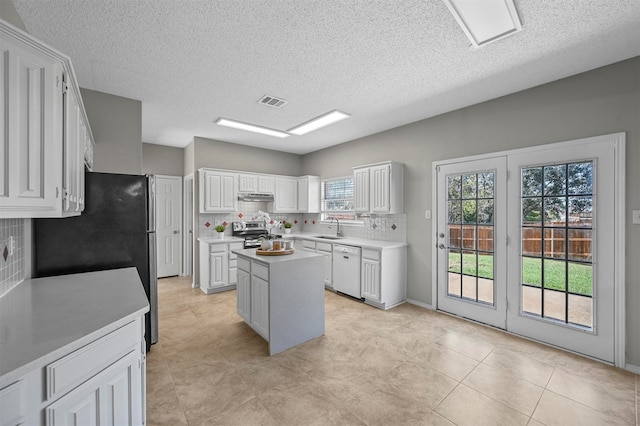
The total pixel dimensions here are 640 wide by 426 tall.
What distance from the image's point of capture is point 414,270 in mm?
4082

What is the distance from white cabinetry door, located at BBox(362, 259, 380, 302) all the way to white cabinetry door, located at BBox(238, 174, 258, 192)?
8.70 ft

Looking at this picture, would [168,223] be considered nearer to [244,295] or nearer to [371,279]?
[244,295]

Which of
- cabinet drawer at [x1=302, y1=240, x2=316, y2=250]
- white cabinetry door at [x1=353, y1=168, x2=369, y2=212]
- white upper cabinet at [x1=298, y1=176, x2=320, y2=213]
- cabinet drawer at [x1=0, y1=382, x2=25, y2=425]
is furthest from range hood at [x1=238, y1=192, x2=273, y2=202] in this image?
cabinet drawer at [x1=0, y1=382, x2=25, y2=425]

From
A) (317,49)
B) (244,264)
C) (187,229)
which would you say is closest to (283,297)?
(244,264)

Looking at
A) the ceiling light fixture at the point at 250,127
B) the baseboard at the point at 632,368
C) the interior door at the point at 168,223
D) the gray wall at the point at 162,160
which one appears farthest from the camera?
the interior door at the point at 168,223

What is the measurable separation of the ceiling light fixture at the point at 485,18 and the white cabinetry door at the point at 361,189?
2475mm

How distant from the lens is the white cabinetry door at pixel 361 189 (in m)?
4.47

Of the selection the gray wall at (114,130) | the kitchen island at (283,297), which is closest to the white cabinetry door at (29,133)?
the kitchen island at (283,297)

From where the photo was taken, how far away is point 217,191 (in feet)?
16.3

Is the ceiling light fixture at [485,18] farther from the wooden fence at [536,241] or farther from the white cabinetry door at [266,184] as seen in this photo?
the white cabinetry door at [266,184]

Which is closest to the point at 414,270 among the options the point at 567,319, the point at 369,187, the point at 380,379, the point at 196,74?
the point at 369,187

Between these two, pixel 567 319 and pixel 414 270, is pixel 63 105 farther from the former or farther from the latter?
pixel 567 319

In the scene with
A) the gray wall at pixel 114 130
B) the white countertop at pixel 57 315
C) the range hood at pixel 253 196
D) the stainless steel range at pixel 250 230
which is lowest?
the white countertop at pixel 57 315

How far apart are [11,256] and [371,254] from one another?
351 cm
